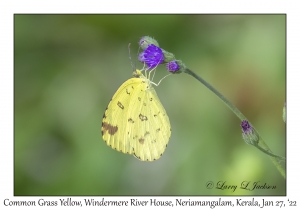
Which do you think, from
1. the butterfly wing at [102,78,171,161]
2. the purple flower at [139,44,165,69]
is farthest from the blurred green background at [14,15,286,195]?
the purple flower at [139,44,165,69]

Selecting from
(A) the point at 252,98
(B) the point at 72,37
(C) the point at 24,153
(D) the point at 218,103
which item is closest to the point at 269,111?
(A) the point at 252,98

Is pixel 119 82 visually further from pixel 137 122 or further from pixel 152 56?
pixel 152 56

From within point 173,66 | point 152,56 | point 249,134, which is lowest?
point 249,134

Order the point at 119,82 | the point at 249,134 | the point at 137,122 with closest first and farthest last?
the point at 249,134
the point at 137,122
the point at 119,82

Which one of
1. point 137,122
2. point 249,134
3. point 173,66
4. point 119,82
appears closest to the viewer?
point 249,134

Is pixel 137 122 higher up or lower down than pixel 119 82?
lower down

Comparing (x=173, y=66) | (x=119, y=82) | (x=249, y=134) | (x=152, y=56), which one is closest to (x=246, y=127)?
(x=249, y=134)

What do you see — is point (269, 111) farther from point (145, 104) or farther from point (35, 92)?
point (35, 92)

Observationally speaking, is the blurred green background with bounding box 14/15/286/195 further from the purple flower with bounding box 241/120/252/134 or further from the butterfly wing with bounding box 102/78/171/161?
the purple flower with bounding box 241/120/252/134
